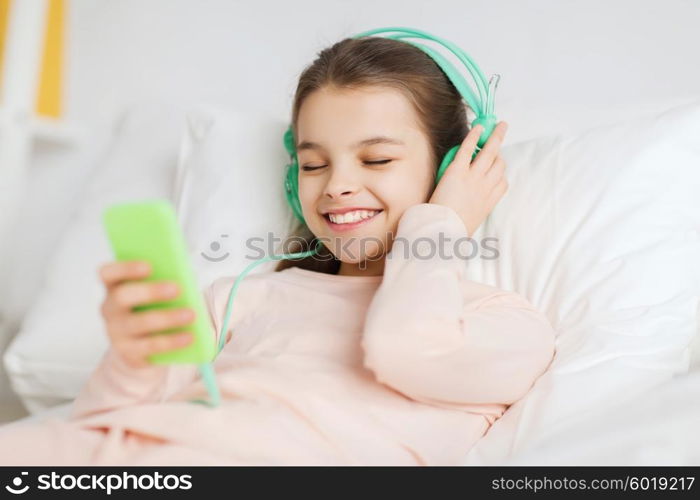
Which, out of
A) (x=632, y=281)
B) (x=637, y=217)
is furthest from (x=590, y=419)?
(x=637, y=217)

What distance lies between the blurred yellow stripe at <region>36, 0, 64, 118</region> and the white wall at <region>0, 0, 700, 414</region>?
0.43ft

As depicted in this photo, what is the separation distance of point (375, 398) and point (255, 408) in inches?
5.6

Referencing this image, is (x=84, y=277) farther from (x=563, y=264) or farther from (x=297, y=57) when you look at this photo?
(x=563, y=264)

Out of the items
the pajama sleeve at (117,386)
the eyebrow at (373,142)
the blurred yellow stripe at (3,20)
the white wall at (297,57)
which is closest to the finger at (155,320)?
the pajama sleeve at (117,386)

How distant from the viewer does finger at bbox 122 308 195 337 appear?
24.6 inches

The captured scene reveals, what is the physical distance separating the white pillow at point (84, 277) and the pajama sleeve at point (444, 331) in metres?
0.67

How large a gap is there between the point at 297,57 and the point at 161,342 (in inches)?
41.2

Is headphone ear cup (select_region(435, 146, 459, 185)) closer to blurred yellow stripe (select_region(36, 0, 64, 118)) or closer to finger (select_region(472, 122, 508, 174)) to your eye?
finger (select_region(472, 122, 508, 174))

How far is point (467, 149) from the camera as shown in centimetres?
107

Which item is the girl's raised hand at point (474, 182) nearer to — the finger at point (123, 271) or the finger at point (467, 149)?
the finger at point (467, 149)

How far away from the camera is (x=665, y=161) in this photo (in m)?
1.05

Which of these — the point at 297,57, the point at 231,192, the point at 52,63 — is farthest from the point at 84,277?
the point at 297,57

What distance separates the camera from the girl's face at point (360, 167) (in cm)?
101

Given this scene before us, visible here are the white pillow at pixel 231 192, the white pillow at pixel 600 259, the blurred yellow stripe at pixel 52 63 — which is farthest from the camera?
the blurred yellow stripe at pixel 52 63
